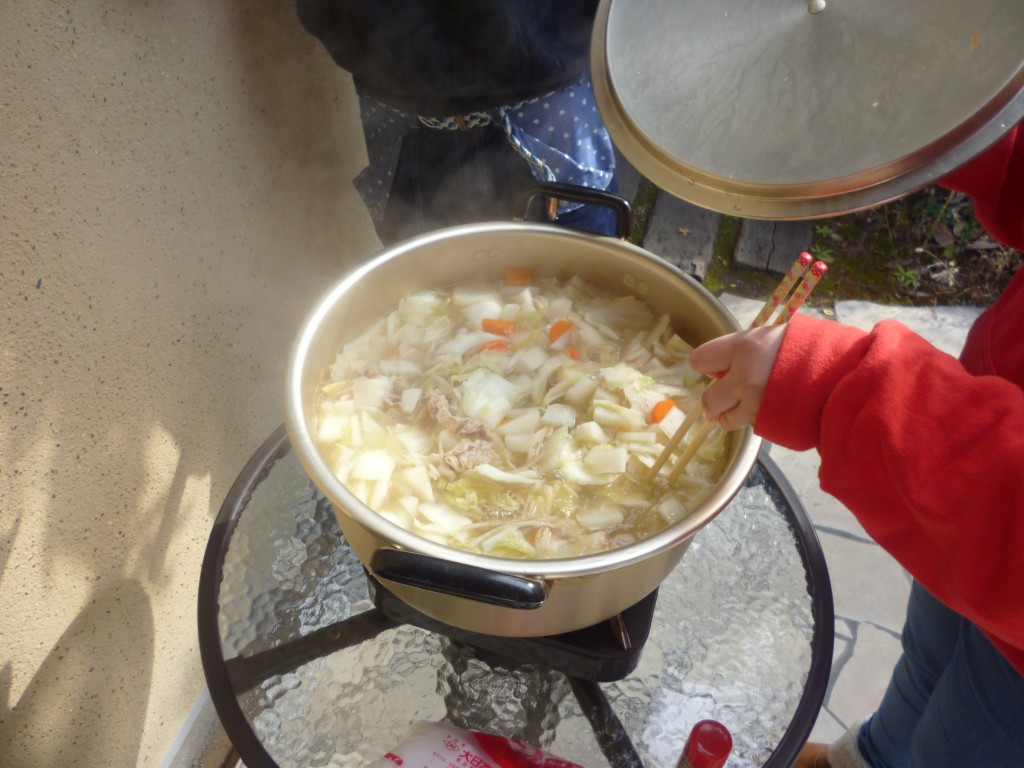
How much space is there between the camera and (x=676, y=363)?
1656mm

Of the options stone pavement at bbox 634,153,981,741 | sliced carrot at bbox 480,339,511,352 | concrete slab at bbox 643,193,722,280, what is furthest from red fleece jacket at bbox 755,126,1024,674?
concrete slab at bbox 643,193,722,280

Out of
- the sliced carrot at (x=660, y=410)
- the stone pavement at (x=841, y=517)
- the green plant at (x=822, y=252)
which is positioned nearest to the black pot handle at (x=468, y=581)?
the sliced carrot at (x=660, y=410)

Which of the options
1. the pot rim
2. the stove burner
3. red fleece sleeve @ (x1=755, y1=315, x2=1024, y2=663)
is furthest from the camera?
the stove burner

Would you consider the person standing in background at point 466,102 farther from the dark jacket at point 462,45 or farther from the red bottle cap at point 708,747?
the red bottle cap at point 708,747

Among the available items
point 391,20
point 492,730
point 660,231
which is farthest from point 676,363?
point 660,231

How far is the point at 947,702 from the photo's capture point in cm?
146

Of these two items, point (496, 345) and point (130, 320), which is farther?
point (496, 345)

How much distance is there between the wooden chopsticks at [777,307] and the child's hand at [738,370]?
4cm

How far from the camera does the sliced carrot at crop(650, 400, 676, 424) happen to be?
59.5 inches

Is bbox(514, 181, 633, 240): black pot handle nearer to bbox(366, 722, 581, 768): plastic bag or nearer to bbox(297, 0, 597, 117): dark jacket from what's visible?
bbox(297, 0, 597, 117): dark jacket

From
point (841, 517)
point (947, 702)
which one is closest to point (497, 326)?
point (947, 702)

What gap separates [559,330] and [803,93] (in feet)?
2.48

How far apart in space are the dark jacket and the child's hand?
0.95 meters

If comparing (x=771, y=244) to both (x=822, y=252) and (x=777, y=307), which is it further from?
(x=777, y=307)
